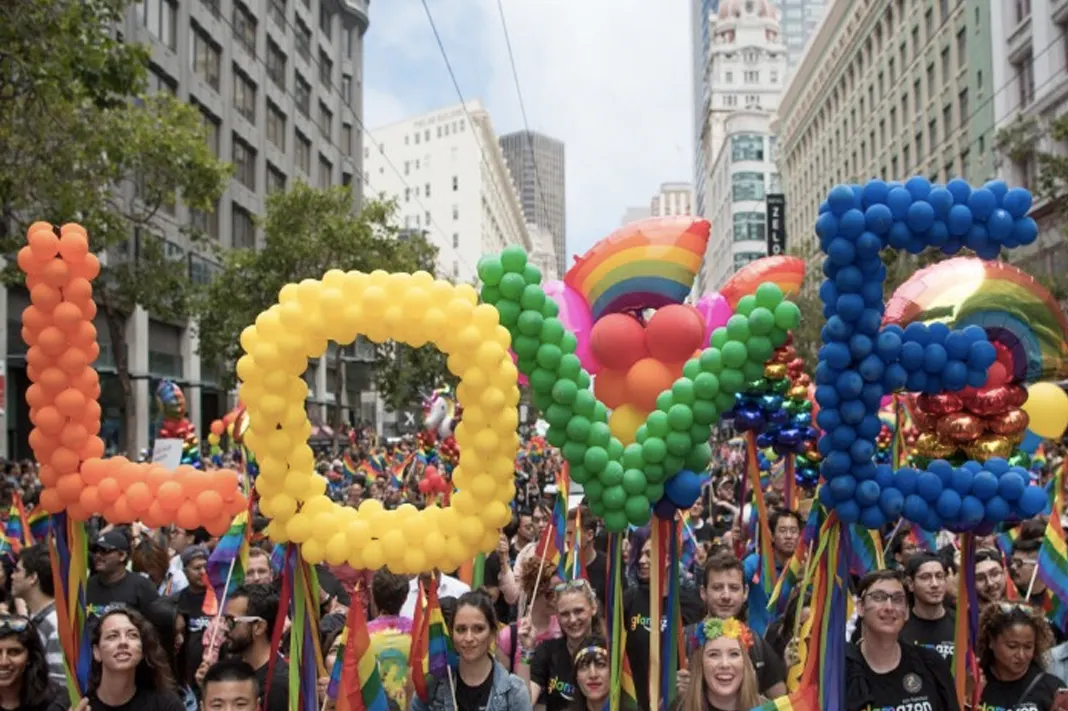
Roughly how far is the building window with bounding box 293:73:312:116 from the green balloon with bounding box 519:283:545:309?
40.6m

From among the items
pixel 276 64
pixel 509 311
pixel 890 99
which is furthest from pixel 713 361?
pixel 890 99

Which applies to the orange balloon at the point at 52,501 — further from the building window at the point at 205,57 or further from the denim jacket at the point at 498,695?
the building window at the point at 205,57

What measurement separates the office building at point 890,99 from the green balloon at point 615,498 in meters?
30.4

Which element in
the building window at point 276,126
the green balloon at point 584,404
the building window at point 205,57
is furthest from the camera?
the building window at point 276,126

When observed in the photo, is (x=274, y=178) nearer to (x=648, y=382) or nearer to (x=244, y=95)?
(x=244, y=95)

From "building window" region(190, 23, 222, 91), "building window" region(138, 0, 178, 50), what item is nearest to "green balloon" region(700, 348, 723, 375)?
"building window" region(138, 0, 178, 50)

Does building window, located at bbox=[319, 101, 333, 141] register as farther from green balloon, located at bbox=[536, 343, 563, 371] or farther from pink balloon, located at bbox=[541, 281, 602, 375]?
green balloon, located at bbox=[536, 343, 563, 371]

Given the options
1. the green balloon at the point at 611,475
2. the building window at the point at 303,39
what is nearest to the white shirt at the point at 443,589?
the green balloon at the point at 611,475

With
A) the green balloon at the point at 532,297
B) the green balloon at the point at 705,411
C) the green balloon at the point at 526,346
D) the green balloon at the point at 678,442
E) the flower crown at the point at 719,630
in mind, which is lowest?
the flower crown at the point at 719,630

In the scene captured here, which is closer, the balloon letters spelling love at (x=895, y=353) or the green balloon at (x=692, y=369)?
the balloon letters spelling love at (x=895, y=353)

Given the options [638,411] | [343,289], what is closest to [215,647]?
[343,289]

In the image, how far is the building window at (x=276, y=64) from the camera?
135 feet

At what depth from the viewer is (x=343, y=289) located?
511 cm

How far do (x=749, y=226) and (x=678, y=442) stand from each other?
9391cm
